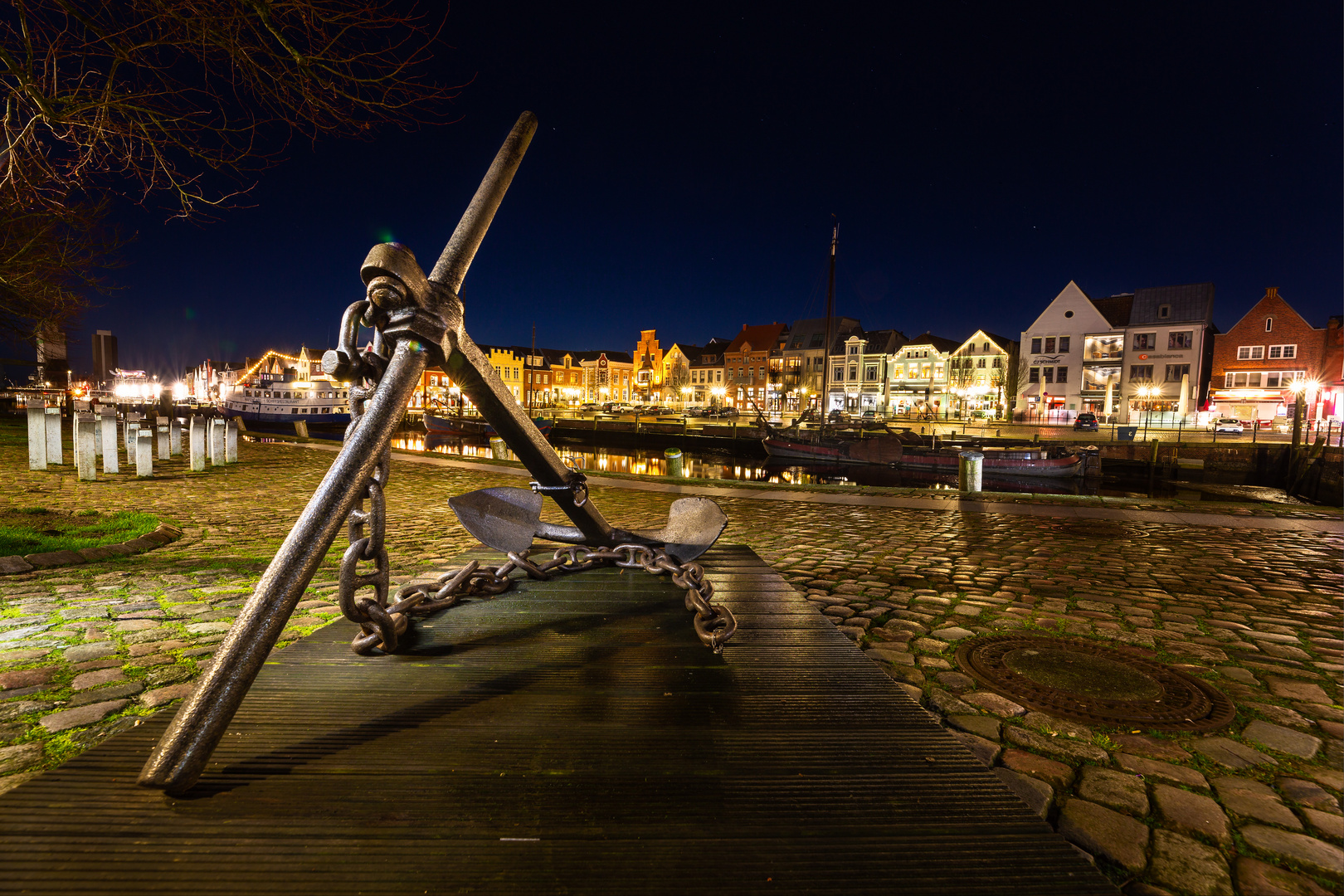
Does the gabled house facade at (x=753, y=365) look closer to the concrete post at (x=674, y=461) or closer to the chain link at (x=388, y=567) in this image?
the concrete post at (x=674, y=461)

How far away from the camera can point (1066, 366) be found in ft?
160

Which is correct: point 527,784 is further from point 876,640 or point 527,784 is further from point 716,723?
point 876,640

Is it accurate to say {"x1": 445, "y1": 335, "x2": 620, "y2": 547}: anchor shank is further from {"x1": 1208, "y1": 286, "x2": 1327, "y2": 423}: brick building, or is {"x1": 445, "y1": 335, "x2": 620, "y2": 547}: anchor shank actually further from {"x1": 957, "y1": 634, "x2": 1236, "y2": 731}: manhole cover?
{"x1": 1208, "y1": 286, "x2": 1327, "y2": 423}: brick building

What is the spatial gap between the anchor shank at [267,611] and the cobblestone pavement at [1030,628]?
143 cm

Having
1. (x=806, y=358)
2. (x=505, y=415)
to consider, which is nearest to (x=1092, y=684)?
(x=505, y=415)

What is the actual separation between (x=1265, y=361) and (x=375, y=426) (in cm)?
5802

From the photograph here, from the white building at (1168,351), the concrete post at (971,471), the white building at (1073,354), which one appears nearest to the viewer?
the concrete post at (971,471)

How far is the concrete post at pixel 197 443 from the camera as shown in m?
12.2

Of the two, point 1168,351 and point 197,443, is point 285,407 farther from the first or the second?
point 1168,351

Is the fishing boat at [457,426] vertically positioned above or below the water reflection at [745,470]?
above

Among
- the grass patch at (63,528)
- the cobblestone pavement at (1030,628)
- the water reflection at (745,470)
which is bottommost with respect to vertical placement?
the water reflection at (745,470)

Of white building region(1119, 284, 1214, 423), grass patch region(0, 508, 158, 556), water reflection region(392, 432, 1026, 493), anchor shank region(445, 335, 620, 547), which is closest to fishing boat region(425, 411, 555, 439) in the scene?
water reflection region(392, 432, 1026, 493)

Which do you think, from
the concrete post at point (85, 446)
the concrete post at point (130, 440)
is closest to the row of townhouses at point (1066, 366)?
the concrete post at point (130, 440)

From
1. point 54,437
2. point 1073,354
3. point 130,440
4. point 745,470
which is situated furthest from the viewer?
point 1073,354
